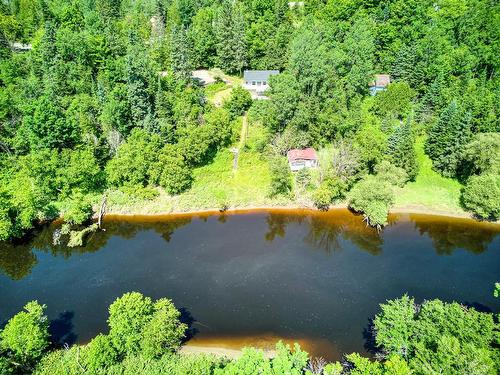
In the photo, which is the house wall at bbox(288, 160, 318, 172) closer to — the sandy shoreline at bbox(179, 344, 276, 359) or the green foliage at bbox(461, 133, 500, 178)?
the green foliage at bbox(461, 133, 500, 178)

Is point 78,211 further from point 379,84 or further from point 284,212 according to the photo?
point 379,84

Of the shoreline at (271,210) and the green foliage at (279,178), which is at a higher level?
the green foliage at (279,178)

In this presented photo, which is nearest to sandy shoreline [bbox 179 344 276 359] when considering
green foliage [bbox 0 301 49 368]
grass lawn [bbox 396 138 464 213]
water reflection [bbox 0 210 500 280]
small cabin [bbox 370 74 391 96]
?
green foliage [bbox 0 301 49 368]

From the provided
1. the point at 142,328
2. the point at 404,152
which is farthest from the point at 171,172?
the point at 404,152

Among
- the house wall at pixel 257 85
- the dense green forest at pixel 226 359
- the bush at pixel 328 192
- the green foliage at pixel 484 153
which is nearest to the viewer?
the dense green forest at pixel 226 359

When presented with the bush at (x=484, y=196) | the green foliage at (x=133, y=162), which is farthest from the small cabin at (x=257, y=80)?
the bush at (x=484, y=196)

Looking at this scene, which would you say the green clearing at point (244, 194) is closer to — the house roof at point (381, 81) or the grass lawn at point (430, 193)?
the grass lawn at point (430, 193)

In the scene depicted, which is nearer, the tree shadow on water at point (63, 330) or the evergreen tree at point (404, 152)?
the tree shadow on water at point (63, 330)
